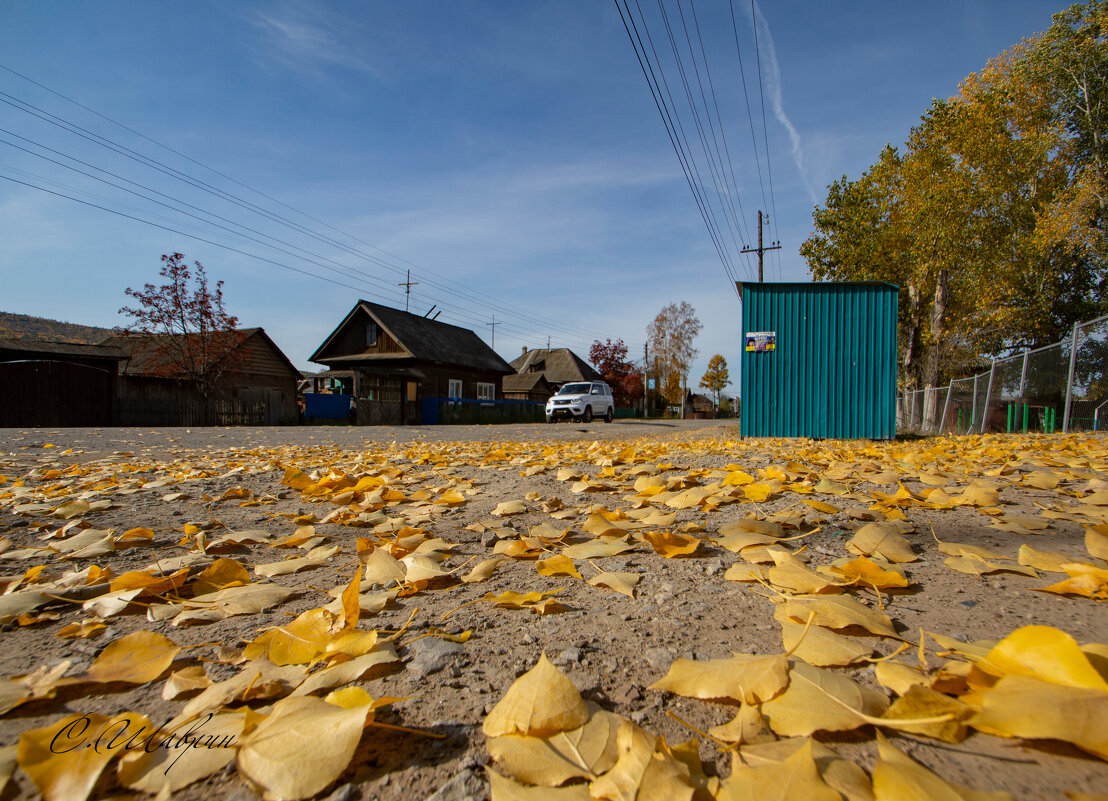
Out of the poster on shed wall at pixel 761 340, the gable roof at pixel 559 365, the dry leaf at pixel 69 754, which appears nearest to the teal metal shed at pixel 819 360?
the poster on shed wall at pixel 761 340

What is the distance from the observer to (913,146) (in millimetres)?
15406

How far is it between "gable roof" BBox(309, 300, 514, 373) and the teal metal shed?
795 inches

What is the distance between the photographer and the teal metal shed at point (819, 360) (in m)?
7.41

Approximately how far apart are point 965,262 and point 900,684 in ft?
60.3

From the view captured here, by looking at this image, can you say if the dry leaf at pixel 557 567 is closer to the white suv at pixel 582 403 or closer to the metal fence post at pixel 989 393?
the metal fence post at pixel 989 393

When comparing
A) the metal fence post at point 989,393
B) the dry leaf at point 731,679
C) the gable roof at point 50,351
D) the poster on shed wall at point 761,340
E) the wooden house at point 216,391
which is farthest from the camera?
the wooden house at point 216,391

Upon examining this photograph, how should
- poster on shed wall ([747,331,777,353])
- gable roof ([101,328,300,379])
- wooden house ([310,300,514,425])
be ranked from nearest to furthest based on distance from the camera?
1. poster on shed wall ([747,331,777,353])
2. gable roof ([101,328,300,379])
3. wooden house ([310,300,514,425])

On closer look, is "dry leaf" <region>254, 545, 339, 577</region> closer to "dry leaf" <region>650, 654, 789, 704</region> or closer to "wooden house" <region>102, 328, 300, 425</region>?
"dry leaf" <region>650, 654, 789, 704</region>

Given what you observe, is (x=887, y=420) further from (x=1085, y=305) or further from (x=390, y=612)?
(x=1085, y=305)

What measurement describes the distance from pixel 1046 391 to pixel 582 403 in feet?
46.8

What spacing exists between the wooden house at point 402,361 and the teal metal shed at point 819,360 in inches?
662

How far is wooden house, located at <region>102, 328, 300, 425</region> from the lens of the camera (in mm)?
17594

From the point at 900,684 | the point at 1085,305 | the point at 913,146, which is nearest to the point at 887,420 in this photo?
the point at 900,684

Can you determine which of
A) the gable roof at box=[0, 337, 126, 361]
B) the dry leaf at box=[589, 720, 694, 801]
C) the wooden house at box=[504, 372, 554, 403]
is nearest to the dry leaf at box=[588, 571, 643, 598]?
the dry leaf at box=[589, 720, 694, 801]
